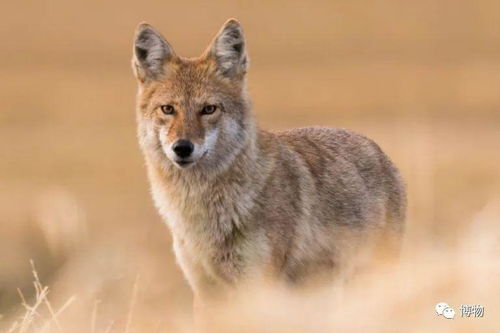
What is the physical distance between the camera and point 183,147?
800 cm

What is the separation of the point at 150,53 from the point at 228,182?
3.58ft

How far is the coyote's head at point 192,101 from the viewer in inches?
322

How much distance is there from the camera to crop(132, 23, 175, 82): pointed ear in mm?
8719

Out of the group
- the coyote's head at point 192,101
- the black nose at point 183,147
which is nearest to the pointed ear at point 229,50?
the coyote's head at point 192,101

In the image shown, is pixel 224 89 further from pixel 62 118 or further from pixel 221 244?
pixel 62 118

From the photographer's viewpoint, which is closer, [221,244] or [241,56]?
[221,244]

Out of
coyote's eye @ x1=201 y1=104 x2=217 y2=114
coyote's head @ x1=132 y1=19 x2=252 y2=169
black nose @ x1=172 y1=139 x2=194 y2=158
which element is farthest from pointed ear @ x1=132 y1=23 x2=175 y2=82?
black nose @ x1=172 y1=139 x2=194 y2=158

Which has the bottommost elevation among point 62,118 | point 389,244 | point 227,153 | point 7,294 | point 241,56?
point 62,118

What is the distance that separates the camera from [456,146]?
24.5 metres

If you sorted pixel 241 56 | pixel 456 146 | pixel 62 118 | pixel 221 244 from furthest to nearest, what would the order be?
pixel 62 118 → pixel 456 146 → pixel 241 56 → pixel 221 244

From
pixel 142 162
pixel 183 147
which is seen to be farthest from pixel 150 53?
pixel 142 162

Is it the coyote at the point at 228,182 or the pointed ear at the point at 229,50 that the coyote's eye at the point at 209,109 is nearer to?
the coyote at the point at 228,182

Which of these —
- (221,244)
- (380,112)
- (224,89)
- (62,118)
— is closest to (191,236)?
(221,244)

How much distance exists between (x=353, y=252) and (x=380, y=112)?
20662 mm
